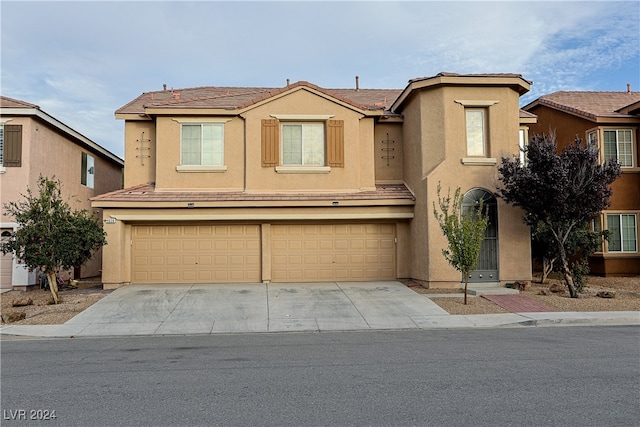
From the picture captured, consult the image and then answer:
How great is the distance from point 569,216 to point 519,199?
147 cm

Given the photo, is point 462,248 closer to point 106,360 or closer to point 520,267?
point 520,267

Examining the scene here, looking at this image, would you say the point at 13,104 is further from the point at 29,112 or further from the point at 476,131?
the point at 476,131

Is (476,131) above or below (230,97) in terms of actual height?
below

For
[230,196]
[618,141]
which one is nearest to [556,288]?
[618,141]

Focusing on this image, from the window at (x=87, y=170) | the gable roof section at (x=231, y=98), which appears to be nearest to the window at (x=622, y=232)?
the gable roof section at (x=231, y=98)

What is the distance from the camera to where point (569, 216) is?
15.0 metres

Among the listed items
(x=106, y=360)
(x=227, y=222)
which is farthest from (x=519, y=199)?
(x=106, y=360)

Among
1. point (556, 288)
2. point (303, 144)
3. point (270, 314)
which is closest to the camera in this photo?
point (270, 314)

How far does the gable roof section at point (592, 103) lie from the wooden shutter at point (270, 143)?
11992 millimetres

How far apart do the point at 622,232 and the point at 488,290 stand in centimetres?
751

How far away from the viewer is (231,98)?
1911 cm

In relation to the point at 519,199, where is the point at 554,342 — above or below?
below

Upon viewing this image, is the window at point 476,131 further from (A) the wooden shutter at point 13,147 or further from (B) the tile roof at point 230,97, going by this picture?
(A) the wooden shutter at point 13,147

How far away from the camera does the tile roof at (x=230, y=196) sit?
16.8 meters
